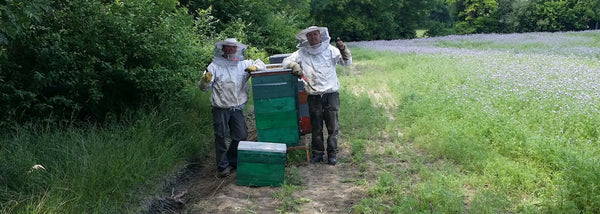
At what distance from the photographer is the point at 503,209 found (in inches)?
196

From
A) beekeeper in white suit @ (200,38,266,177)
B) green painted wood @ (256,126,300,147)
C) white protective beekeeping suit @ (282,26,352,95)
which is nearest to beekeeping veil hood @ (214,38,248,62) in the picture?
beekeeper in white suit @ (200,38,266,177)

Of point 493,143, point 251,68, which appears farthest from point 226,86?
point 493,143

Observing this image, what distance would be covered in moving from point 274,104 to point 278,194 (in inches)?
54.2

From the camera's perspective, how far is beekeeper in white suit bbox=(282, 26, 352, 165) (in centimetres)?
669

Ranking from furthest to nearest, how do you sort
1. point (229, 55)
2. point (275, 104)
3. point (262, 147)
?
point (275, 104) → point (229, 55) → point (262, 147)

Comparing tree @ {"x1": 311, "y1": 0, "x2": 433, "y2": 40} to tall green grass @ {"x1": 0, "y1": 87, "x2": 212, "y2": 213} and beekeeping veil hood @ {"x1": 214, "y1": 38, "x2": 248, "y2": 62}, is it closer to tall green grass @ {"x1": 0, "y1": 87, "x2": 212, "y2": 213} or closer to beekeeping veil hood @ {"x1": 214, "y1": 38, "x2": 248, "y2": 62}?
tall green grass @ {"x1": 0, "y1": 87, "x2": 212, "y2": 213}

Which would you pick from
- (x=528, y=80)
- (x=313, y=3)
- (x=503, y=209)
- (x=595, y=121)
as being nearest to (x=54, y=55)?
(x=503, y=209)

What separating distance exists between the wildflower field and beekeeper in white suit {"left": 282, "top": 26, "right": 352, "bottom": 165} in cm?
94

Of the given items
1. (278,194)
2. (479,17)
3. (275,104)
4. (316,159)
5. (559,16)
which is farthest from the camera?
(479,17)

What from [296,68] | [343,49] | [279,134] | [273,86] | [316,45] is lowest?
[279,134]

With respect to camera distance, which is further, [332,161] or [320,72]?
[332,161]

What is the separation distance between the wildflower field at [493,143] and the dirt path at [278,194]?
40 centimetres

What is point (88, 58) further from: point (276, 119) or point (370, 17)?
point (370, 17)

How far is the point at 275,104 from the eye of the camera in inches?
259
